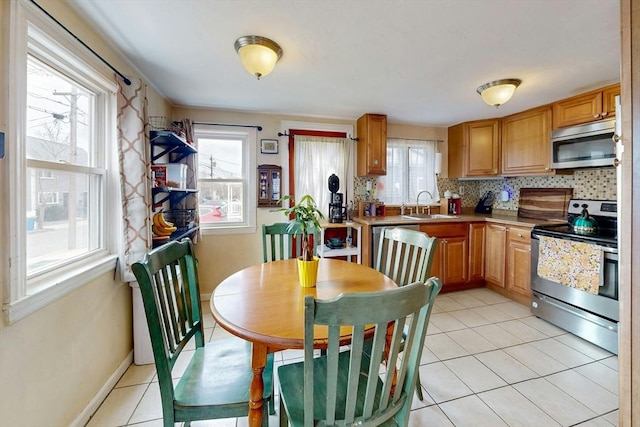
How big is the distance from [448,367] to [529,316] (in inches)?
57.7

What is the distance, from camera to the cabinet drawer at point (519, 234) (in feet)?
9.56

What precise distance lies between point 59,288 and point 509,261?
3948mm

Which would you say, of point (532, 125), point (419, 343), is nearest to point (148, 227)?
point (419, 343)

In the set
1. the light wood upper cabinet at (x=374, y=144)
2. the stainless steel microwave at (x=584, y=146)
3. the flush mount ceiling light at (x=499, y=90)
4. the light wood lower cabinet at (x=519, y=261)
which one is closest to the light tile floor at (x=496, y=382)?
the light wood lower cabinet at (x=519, y=261)

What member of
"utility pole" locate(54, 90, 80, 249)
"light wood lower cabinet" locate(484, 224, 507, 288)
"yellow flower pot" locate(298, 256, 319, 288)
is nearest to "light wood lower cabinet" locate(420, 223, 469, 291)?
"light wood lower cabinet" locate(484, 224, 507, 288)

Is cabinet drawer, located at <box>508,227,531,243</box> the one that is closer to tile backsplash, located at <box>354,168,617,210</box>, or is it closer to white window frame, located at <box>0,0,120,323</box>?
tile backsplash, located at <box>354,168,617,210</box>

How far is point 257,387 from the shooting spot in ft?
3.46

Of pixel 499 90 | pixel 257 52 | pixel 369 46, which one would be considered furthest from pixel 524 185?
pixel 257 52

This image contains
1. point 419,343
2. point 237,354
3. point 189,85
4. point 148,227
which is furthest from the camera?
point 189,85

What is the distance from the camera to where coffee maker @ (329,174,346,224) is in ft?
11.0

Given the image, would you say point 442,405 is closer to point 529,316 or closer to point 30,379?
point 529,316

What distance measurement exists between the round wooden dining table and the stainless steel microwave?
2.64 meters

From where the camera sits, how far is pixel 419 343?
3.11 feet

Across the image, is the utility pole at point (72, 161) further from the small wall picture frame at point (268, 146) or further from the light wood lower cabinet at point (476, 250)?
the light wood lower cabinet at point (476, 250)
